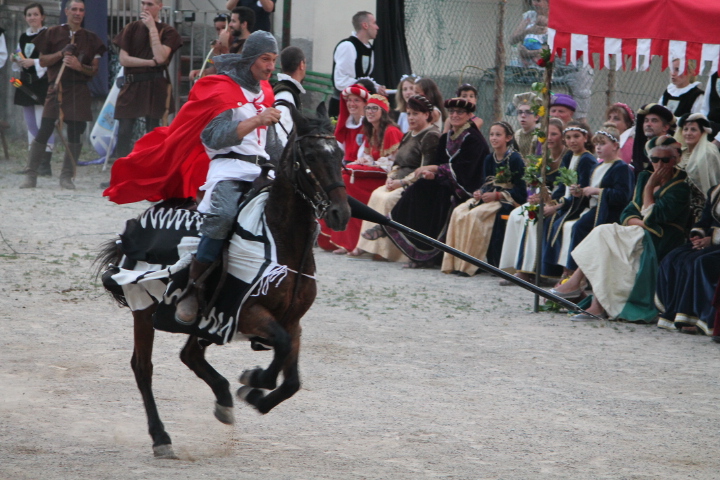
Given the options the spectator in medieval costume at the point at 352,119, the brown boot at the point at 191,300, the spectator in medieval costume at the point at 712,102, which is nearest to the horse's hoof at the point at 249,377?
the brown boot at the point at 191,300

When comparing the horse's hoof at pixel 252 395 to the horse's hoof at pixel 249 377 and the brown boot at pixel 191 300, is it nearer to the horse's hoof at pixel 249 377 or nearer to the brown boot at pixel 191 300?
the horse's hoof at pixel 249 377

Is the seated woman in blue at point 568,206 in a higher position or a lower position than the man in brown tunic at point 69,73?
lower

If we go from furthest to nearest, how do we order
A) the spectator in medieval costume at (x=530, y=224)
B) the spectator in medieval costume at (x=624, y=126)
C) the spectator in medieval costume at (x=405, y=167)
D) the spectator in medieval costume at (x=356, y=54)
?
the spectator in medieval costume at (x=356, y=54) → the spectator in medieval costume at (x=405, y=167) → the spectator in medieval costume at (x=624, y=126) → the spectator in medieval costume at (x=530, y=224)

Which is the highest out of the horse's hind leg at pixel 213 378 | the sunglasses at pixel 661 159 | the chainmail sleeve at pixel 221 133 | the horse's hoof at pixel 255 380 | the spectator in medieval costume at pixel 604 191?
the chainmail sleeve at pixel 221 133

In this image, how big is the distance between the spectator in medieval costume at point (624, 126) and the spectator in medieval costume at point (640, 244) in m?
1.44

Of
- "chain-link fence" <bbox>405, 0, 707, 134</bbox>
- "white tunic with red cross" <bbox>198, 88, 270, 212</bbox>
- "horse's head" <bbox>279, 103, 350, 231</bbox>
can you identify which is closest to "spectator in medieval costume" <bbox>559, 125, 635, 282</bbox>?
"chain-link fence" <bbox>405, 0, 707, 134</bbox>

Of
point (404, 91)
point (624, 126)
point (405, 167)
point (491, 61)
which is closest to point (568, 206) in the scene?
point (624, 126)

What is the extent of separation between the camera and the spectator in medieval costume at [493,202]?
1032cm

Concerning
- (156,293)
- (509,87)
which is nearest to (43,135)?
(509,87)

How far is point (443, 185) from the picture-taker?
35.7 ft

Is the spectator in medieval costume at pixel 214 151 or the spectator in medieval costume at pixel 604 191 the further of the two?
the spectator in medieval costume at pixel 604 191

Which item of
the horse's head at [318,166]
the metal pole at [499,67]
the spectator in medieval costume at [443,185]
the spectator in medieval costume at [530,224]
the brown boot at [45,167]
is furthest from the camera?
the brown boot at [45,167]

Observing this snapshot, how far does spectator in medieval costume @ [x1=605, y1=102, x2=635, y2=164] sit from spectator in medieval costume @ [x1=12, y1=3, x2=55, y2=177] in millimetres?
9569

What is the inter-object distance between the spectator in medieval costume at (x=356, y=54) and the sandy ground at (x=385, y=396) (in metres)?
4.81
